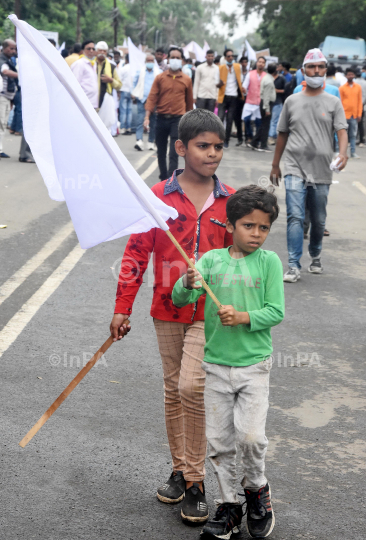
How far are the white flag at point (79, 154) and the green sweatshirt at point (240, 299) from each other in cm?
33

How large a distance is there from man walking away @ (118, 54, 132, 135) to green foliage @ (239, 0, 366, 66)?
30.3m

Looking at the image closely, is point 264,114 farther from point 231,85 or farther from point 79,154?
point 79,154

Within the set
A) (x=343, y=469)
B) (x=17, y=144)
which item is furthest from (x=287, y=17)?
(x=343, y=469)

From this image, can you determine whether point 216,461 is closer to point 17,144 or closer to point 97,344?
point 97,344

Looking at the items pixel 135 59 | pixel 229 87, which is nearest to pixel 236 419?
pixel 229 87

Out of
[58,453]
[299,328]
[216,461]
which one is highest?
[216,461]

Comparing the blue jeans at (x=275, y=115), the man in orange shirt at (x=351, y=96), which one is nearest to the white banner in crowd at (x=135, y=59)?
the blue jeans at (x=275, y=115)

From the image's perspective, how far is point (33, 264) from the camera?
25.3 feet

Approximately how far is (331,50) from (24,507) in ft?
124

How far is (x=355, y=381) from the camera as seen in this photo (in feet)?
17.1

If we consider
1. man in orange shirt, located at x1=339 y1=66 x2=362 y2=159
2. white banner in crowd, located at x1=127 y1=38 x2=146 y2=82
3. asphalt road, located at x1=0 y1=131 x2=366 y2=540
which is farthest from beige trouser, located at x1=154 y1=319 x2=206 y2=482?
white banner in crowd, located at x1=127 y1=38 x2=146 y2=82

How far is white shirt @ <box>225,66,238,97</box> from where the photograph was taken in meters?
19.9

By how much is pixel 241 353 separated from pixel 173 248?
616 millimetres

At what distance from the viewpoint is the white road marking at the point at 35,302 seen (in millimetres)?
5660
